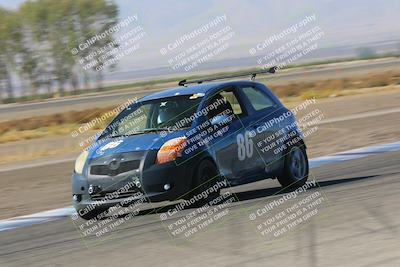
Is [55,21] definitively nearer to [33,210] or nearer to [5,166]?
[5,166]

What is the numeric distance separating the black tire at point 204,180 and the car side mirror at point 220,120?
501mm

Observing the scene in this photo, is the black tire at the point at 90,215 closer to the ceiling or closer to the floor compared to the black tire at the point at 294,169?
closer to the ceiling

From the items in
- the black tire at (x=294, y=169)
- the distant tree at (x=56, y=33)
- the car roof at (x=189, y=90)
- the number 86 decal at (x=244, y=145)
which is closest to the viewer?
the number 86 decal at (x=244, y=145)

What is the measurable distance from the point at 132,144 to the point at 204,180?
0.99m

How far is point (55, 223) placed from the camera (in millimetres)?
10227

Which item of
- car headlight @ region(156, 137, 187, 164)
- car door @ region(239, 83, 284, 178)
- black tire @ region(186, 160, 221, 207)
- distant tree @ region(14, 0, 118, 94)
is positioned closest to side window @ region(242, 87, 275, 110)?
car door @ region(239, 83, 284, 178)

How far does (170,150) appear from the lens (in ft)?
31.3

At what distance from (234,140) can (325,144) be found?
9.18 m

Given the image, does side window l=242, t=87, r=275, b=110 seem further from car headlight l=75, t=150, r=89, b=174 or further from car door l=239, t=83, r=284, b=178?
car headlight l=75, t=150, r=89, b=174

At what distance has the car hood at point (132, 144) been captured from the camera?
31.5 ft

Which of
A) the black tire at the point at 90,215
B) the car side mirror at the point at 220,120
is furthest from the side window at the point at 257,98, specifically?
the black tire at the point at 90,215

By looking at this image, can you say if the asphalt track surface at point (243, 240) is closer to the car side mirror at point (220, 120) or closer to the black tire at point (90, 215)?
the black tire at point (90, 215)

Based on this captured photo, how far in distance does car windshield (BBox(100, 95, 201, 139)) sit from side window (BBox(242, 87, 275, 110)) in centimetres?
100

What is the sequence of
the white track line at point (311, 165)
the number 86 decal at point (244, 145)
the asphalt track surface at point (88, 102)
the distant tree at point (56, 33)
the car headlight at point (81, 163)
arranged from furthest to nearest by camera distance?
the distant tree at point (56, 33) → the asphalt track surface at point (88, 102) → the white track line at point (311, 165) → the number 86 decal at point (244, 145) → the car headlight at point (81, 163)
